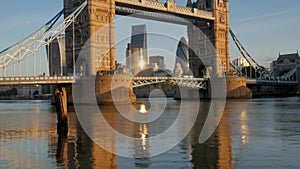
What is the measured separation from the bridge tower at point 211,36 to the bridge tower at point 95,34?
81.9 feet

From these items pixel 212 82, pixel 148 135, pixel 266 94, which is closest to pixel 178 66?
pixel 212 82

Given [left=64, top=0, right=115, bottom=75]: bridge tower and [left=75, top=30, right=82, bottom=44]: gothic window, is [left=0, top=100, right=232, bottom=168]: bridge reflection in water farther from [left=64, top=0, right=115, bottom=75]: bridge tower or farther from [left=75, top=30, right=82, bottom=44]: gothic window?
[left=75, top=30, right=82, bottom=44]: gothic window

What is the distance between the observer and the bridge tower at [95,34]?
185 feet

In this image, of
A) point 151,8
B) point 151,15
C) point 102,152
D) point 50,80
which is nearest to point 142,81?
point 151,15

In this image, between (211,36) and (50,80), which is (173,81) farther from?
(50,80)

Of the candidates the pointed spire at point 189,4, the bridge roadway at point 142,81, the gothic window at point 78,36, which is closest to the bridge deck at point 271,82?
the bridge roadway at point 142,81

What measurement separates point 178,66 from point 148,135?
6416 centimetres

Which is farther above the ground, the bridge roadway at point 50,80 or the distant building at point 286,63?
the distant building at point 286,63

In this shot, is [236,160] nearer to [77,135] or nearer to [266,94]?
[77,135]

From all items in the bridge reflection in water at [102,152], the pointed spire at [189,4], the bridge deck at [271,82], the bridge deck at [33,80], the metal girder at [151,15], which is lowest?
the bridge reflection in water at [102,152]

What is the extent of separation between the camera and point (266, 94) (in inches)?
3890

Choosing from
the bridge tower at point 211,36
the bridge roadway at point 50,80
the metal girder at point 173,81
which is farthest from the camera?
the bridge tower at point 211,36

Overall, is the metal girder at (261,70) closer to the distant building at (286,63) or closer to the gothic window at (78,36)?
the distant building at (286,63)

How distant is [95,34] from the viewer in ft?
186
